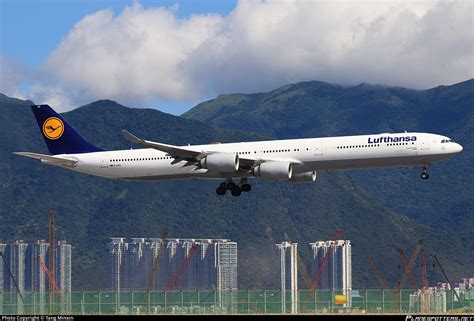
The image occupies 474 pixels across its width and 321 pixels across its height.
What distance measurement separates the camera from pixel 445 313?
64.4 metres

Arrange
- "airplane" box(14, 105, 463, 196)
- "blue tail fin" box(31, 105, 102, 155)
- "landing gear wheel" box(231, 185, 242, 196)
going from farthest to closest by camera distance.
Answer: "blue tail fin" box(31, 105, 102, 155) < "landing gear wheel" box(231, 185, 242, 196) < "airplane" box(14, 105, 463, 196)

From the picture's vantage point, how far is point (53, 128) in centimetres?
10156

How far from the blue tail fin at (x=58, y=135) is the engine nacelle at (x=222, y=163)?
1409 centimetres

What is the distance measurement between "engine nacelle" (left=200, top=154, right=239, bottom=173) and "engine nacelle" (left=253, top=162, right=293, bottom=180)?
2.08 m

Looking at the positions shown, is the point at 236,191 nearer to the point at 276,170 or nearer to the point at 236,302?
the point at 276,170

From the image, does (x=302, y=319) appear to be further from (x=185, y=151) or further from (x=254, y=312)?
(x=185, y=151)

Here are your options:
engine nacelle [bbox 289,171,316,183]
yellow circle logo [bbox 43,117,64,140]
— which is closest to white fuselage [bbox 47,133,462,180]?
engine nacelle [bbox 289,171,316,183]

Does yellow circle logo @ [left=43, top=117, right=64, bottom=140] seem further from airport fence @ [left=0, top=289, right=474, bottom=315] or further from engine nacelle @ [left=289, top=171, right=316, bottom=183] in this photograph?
airport fence @ [left=0, top=289, right=474, bottom=315]

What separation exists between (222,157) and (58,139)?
19.9m

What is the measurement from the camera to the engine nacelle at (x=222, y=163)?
3435 inches

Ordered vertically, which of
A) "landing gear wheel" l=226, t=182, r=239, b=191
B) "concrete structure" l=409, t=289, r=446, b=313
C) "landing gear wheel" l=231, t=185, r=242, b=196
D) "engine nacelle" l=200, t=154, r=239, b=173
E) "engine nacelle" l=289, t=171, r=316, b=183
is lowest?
"concrete structure" l=409, t=289, r=446, b=313

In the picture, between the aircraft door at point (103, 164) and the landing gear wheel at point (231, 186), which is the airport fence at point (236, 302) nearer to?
the landing gear wheel at point (231, 186)

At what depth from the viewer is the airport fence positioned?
66.5 metres

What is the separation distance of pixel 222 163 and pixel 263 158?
11.6 ft
